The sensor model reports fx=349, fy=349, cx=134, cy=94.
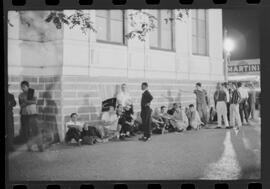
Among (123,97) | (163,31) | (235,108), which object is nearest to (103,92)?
(123,97)

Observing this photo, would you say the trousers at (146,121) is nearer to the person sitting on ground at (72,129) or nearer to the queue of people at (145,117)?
the queue of people at (145,117)

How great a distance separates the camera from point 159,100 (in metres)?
4.23

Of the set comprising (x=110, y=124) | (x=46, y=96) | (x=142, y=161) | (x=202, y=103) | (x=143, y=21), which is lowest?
(x=142, y=161)

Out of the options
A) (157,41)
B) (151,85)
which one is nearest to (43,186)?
(151,85)

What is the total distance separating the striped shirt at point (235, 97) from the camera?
14.1 feet

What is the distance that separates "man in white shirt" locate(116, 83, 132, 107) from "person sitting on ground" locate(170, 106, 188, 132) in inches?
22.8

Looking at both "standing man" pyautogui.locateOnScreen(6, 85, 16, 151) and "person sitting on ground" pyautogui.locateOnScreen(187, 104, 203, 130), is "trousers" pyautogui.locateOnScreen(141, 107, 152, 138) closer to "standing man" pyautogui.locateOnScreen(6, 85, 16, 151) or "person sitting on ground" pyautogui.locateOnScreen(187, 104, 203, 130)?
"person sitting on ground" pyautogui.locateOnScreen(187, 104, 203, 130)

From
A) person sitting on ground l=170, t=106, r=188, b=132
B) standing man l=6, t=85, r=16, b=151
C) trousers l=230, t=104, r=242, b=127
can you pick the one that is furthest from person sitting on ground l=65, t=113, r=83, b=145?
trousers l=230, t=104, r=242, b=127

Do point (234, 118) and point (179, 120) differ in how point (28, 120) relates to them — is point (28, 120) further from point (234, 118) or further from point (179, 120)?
point (234, 118)

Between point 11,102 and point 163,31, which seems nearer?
point 11,102

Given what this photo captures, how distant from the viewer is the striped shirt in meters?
4.31

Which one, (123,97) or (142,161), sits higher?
(123,97)

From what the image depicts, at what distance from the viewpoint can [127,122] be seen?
4211 millimetres

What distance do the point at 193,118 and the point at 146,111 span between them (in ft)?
1.94
